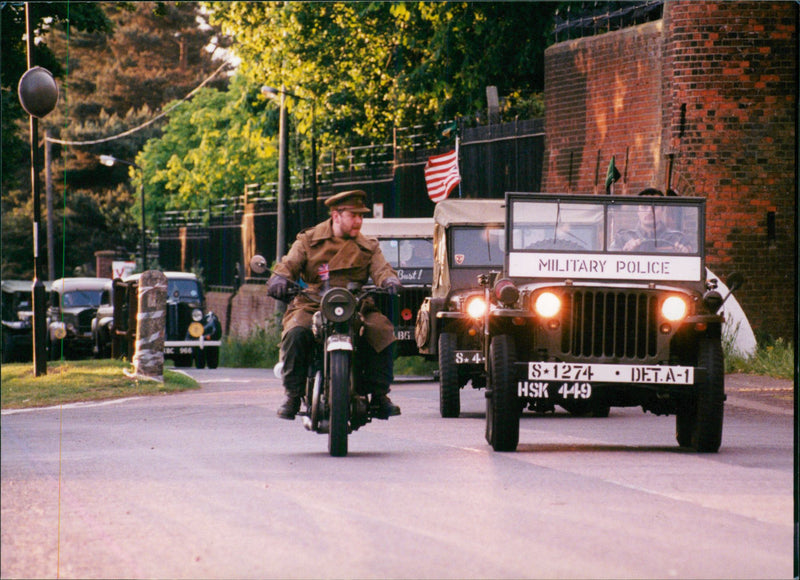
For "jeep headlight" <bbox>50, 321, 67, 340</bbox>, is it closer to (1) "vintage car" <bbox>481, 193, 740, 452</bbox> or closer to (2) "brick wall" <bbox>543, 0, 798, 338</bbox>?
(1) "vintage car" <bbox>481, 193, 740, 452</bbox>

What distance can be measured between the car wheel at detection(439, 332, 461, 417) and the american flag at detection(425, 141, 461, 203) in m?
11.1

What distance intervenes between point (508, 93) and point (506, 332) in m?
19.5

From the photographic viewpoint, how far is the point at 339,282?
11.0 m

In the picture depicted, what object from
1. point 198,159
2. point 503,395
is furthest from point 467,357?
point 198,159

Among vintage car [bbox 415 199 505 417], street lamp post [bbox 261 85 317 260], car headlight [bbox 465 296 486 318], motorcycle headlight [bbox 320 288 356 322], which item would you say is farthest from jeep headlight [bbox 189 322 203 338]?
motorcycle headlight [bbox 320 288 356 322]

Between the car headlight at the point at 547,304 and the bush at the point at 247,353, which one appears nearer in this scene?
the car headlight at the point at 547,304

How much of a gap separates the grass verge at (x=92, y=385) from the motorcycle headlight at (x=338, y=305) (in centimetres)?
179

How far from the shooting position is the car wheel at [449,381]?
15.2 meters

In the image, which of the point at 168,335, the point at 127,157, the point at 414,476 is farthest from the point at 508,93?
the point at 127,157

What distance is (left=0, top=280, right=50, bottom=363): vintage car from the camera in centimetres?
568

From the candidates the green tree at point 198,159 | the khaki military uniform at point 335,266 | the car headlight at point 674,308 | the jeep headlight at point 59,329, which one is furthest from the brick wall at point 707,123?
the jeep headlight at point 59,329

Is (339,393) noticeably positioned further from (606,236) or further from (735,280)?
(606,236)

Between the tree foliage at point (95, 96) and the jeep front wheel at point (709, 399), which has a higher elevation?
the tree foliage at point (95, 96)

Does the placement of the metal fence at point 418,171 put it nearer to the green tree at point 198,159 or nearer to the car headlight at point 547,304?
the green tree at point 198,159
